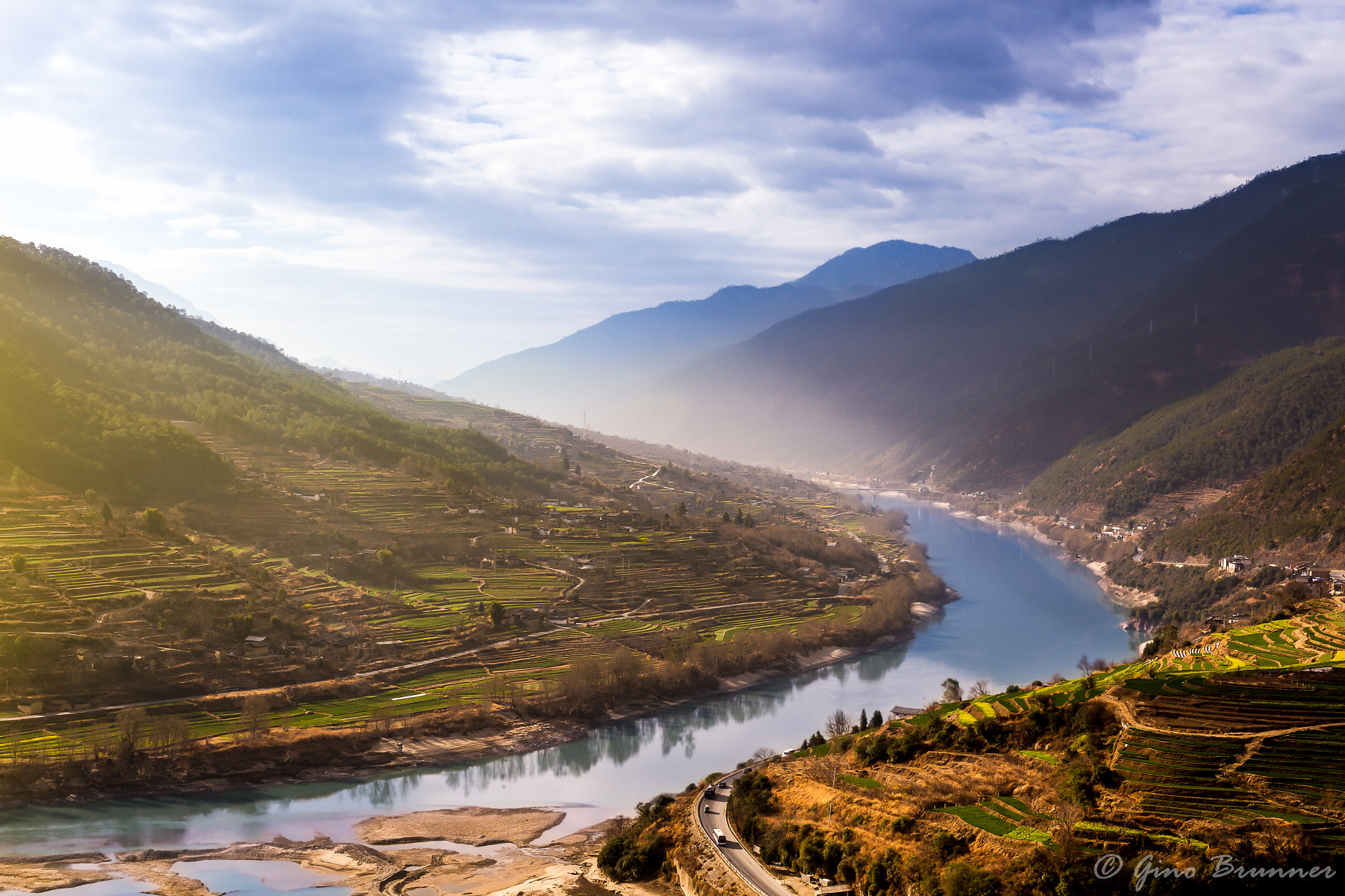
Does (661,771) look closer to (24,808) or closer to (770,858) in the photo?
(770,858)

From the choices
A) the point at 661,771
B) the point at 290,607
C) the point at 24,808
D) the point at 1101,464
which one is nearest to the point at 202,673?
the point at 290,607

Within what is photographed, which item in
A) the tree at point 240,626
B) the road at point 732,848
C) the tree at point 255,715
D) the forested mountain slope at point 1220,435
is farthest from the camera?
the forested mountain slope at point 1220,435

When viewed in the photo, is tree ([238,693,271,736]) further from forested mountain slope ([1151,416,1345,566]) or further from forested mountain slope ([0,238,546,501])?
forested mountain slope ([1151,416,1345,566])

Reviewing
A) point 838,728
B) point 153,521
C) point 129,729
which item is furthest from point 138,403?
point 838,728

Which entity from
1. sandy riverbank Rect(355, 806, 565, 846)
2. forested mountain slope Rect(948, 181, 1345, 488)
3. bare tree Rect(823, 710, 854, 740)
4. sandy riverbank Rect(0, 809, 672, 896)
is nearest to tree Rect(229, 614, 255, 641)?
sandy riverbank Rect(355, 806, 565, 846)

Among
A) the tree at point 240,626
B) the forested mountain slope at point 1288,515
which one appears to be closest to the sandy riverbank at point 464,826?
the tree at point 240,626

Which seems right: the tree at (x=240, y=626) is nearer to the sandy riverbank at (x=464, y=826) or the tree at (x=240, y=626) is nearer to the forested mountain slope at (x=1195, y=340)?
the sandy riverbank at (x=464, y=826)
